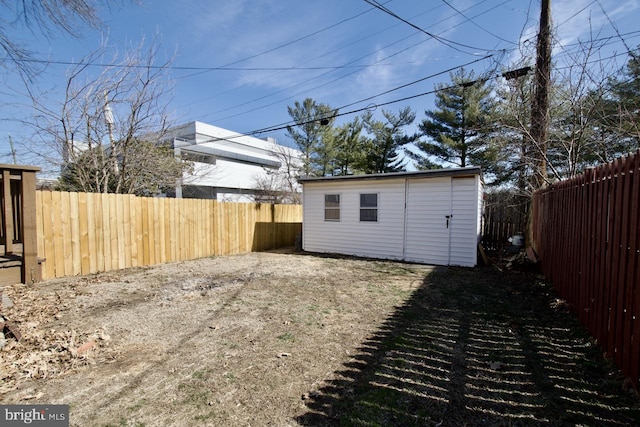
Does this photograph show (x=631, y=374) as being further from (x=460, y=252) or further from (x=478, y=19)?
(x=478, y=19)

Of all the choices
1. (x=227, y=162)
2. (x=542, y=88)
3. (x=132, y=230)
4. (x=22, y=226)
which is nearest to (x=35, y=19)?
(x=22, y=226)

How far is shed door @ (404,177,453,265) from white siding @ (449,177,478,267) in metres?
0.12

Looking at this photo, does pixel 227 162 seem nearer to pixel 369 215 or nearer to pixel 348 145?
pixel 348 145

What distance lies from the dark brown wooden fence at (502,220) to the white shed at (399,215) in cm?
348

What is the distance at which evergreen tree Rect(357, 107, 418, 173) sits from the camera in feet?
64.2

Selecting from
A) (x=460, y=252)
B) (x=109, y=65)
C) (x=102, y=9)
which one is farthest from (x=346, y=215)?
(x=109, y=65)

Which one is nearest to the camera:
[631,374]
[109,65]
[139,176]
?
[631,374]

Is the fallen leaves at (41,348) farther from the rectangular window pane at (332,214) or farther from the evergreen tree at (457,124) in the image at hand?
the evergreen tree at (457,124)

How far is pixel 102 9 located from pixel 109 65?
601 centimetres

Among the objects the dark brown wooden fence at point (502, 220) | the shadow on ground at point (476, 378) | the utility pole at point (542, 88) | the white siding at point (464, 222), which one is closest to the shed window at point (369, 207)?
the white siding at point (464, 222)

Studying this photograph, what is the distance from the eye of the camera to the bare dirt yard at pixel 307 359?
2021 millimetres

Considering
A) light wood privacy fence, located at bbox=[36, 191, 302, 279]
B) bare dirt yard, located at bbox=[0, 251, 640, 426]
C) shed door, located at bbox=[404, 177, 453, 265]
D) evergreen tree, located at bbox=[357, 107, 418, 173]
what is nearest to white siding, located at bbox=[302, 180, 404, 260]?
shed door, located at bbox=[404, 177, 453, 265]

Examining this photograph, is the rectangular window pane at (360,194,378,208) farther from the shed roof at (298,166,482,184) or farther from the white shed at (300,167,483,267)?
the shed roof at (298,166,482,184)

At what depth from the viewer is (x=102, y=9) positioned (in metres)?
3.83
